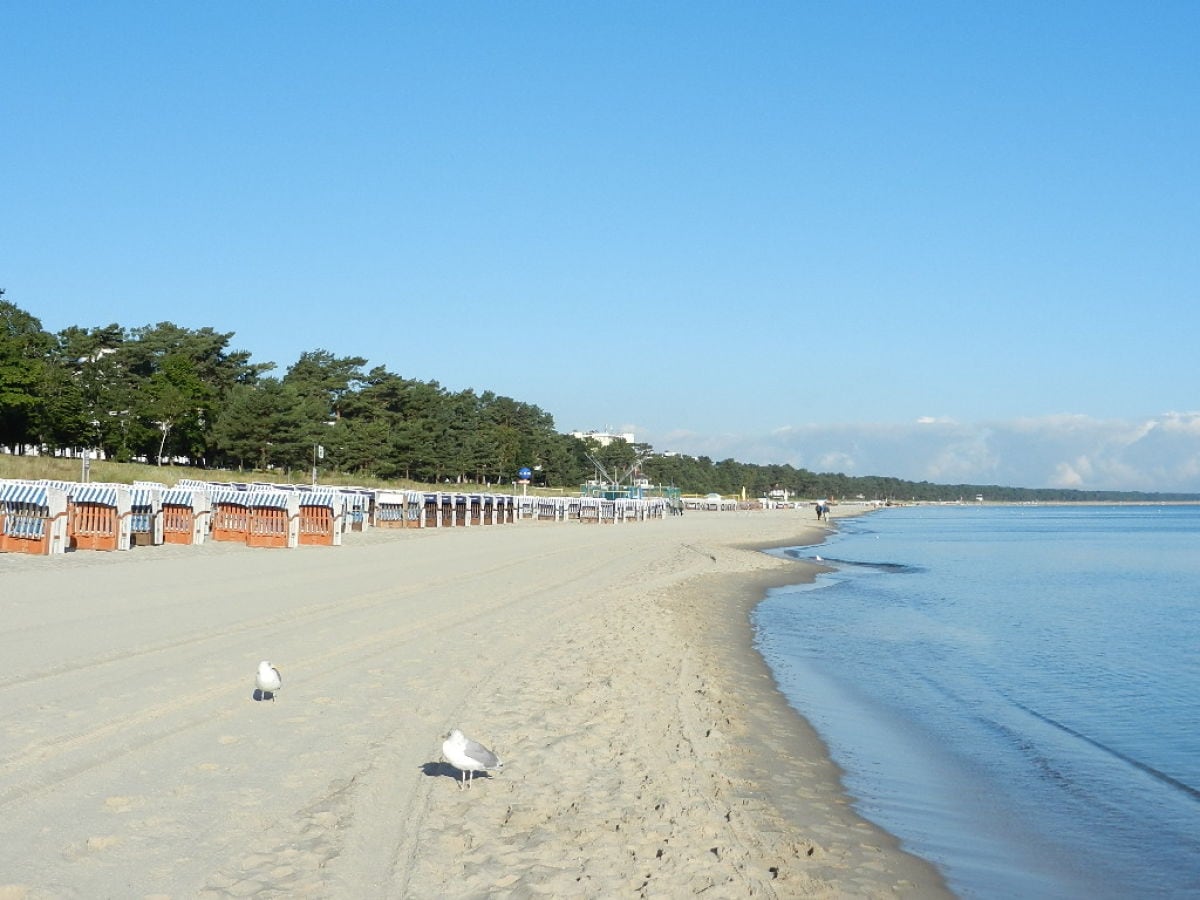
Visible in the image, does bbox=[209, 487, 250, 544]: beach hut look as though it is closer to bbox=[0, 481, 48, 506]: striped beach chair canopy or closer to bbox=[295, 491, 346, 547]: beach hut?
bbox=[295, 491, 346, 547]: beach hut

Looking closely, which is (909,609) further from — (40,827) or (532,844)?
(40,827)

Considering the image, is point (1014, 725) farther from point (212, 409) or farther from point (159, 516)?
point (212, 409)

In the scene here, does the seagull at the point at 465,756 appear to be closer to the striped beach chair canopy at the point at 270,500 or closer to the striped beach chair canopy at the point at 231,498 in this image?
the striped beach chair canopy at the point at 270,500

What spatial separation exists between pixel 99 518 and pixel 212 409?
51.5 m

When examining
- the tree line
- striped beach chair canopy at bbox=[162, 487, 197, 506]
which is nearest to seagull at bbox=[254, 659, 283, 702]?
striped beach chair canopy at bbox=[162, 487, 197, 506]

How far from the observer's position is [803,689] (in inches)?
520

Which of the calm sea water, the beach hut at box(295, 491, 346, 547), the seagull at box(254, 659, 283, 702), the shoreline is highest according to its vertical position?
the beach hut at box(295, 491, 346, 547)

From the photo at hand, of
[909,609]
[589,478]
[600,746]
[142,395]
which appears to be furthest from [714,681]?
[589,478]

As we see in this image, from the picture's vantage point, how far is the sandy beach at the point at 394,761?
5555mm

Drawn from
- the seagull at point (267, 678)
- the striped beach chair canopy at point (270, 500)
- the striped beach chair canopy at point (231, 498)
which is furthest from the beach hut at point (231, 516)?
the seagull at point (267, 678)

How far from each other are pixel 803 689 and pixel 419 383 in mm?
94290

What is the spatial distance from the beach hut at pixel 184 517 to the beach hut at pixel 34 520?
503 centimetres

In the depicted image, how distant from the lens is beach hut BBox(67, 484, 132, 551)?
24875 millimetres

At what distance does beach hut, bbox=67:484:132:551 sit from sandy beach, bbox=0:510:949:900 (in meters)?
9.30
